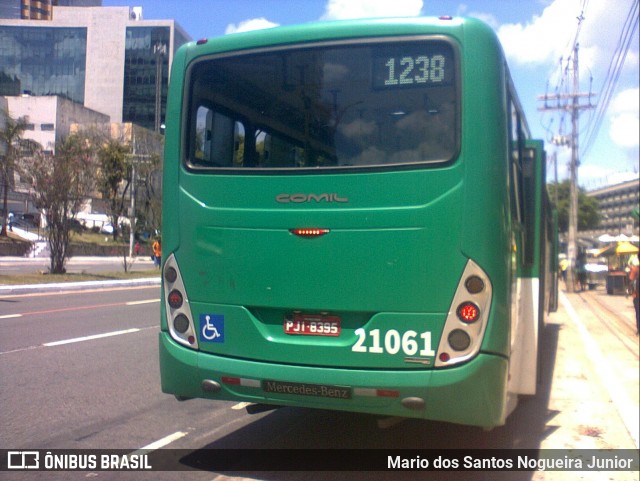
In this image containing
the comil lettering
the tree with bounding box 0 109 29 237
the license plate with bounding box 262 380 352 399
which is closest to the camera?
the license plate with bounding box 262 380 352 399

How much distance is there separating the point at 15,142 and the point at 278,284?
27.2m

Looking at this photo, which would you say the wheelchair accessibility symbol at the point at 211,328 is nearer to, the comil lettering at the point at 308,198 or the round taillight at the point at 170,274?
the round taillight at the point at 170,274

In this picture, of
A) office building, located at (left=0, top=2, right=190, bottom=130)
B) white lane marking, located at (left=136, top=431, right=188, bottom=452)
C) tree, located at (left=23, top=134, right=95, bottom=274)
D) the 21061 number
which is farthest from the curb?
office building, located at (left=0, top=2, right=190, bottom=130)

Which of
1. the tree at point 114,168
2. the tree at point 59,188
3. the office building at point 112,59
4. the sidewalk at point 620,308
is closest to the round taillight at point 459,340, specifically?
the sidewalk at point 620,308

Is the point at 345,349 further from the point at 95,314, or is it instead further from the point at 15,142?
the point at 15,142

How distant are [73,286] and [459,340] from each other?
19617 mm

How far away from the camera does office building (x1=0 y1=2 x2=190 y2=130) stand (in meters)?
52.2

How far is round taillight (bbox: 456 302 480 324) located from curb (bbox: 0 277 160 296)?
56.9 ft

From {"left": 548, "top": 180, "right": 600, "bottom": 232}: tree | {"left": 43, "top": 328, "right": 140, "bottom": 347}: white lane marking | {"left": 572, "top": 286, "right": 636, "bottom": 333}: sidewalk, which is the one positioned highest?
{"left": 548, "top": 180, "right": 600, "bottom": 232}: tree

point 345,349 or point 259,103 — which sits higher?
point 259,103

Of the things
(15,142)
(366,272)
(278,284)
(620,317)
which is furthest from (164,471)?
(15,142)

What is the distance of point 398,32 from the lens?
15.9ft

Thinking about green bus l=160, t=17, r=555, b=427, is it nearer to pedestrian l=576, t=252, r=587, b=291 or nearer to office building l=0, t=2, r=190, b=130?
pedestrian l=576, t=252, r=587, b=291

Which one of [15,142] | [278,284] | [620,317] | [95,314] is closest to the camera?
[278,284]
